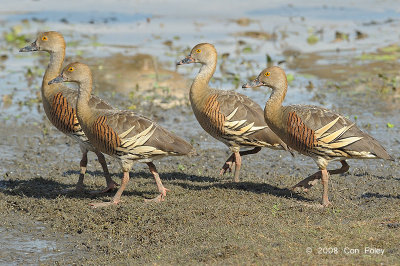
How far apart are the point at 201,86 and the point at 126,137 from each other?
205 cm

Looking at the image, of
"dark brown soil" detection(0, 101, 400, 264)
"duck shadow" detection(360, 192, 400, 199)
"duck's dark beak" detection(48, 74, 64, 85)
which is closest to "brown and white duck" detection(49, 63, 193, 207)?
"duck's dark beak" detection(48, 74, 64, 85)

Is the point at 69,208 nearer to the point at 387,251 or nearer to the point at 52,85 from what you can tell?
the point at 52,85

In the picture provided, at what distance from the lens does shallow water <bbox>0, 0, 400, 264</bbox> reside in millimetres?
A: 13078

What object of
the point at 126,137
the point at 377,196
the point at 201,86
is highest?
the point at 201,86

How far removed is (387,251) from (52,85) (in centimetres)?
549

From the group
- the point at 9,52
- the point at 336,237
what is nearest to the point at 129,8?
the point at 9,52

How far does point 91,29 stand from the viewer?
845 inches

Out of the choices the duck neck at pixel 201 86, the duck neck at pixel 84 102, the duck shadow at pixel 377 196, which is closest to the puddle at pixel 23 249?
the duck neck at pixel 84 102

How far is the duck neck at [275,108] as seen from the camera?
29.3 feet

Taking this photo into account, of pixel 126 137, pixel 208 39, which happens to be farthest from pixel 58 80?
pixel 208 39

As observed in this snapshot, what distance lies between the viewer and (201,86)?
10250 mm

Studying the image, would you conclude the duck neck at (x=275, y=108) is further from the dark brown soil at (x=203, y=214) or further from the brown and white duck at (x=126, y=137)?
the brown and white duck at (x=126, y=137)

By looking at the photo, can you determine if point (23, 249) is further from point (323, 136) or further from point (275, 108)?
point (323, 136)

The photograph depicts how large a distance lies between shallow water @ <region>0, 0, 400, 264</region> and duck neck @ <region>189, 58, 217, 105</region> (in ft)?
5.89
